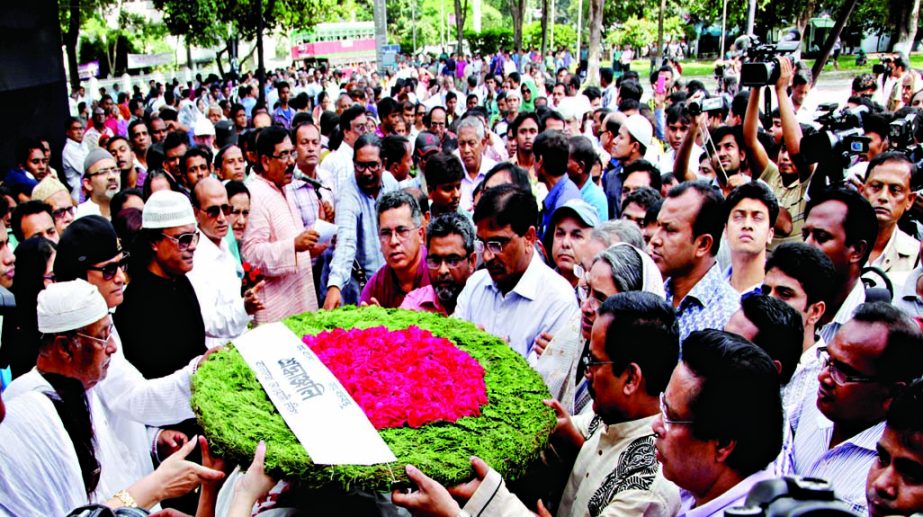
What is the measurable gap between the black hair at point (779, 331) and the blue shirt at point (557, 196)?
9.87 ft

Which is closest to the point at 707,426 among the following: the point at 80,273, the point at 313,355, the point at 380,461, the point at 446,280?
the point at 380,461

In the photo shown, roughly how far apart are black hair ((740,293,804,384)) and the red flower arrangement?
115cm

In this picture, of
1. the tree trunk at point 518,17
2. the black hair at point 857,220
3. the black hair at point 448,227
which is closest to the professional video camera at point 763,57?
the black hair at point 857,220

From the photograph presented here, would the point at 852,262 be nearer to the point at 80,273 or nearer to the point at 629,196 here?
the point at 629,196

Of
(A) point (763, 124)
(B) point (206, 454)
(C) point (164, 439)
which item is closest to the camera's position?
(B) point (206, 454)

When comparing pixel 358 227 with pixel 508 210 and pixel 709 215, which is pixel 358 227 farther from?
pixel 709 215

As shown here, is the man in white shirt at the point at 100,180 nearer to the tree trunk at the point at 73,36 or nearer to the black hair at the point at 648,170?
the black hair at the point at 648,170

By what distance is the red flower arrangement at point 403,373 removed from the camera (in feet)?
8.86

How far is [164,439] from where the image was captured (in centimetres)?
379

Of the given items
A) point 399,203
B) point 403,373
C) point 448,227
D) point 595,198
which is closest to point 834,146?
point 595,198

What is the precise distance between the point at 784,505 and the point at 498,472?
1.47 metres

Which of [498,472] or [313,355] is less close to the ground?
[313,355]

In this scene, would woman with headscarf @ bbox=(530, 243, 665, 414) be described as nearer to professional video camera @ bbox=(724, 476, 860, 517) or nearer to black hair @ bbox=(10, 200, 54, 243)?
professional video camera @ bbox=(724, 476, 860, 517)

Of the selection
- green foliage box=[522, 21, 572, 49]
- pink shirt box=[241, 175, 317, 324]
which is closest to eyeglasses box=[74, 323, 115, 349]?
pink shirt box=[241, 175, 317, 324]
